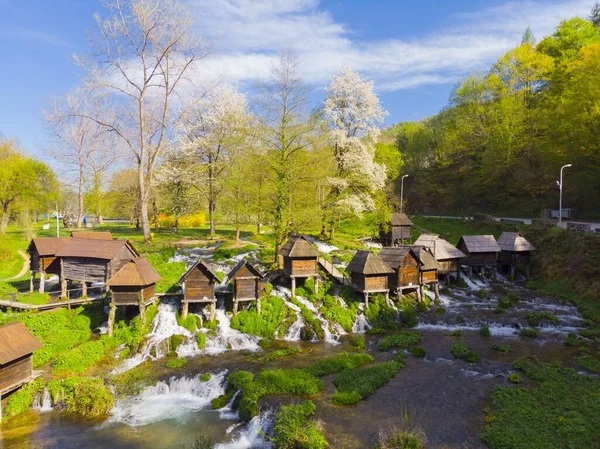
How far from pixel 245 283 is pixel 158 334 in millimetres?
6143

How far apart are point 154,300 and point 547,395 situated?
22.3 metres

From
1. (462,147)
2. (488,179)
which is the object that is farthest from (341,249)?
(462,147)

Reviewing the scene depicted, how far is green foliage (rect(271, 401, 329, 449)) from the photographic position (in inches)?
536

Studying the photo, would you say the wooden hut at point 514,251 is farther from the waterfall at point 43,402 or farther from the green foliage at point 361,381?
the waterfall at point 43,402

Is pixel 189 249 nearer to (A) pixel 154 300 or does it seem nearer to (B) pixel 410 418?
(A) pixel 154 300

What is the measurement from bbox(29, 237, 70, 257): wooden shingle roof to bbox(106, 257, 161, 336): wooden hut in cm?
754

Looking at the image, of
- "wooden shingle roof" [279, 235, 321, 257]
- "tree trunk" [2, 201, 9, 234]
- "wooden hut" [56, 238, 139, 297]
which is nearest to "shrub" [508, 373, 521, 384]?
"wooden shingle roof" [279, 235, 321, 257]

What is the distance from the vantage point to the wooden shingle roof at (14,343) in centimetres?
1667

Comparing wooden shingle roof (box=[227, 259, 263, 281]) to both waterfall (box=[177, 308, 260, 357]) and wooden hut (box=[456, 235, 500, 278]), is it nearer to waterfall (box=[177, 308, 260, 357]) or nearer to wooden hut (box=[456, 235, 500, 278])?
waterfall (box=[177, 308, 260, 357])

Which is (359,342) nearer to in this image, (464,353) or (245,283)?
(464,353)

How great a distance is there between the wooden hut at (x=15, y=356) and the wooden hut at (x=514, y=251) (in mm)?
37559

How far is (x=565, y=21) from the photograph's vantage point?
5900 centimetres

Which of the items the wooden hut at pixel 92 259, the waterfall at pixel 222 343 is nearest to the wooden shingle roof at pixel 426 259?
the waterfall at pixel 222 343

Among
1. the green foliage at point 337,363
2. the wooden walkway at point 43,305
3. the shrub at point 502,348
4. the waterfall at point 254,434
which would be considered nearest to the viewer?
the waterfall at point 254,434
